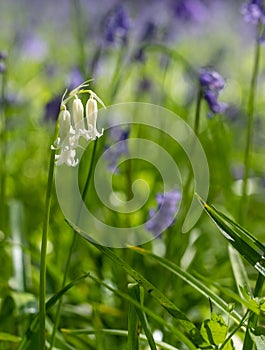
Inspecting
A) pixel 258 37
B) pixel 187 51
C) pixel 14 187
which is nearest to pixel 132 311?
pixel 258 37

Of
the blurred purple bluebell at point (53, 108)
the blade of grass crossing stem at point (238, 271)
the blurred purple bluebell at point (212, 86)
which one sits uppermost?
Result: the blurred purple bluebell at point (212, 86)

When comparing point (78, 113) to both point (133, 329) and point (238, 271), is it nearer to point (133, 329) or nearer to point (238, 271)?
point (133, 329)

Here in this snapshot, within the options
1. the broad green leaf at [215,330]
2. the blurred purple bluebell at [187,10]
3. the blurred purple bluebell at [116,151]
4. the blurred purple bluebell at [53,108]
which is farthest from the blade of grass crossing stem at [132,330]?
the blurred purple bluebell at [187,10]

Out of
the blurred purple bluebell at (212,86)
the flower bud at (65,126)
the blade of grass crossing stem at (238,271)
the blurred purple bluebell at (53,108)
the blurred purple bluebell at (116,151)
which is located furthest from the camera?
the blurred purple bluebell at (53,108)

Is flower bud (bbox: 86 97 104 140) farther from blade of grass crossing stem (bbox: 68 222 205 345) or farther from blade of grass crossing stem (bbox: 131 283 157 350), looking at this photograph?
blade of grass crossing stem (bbox: 131 283 157 350)

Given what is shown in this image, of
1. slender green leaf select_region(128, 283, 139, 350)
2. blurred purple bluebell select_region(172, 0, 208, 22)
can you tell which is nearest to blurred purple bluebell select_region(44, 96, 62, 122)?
blurred purple bluebell select_region(172, 0, 208, 22)

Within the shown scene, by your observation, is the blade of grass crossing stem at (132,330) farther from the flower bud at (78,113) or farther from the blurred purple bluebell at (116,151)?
the blurred purple bluebell at (116,151)

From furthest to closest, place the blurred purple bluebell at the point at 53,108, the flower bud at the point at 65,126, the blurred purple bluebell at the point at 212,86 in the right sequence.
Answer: the blurred purple bluebell at the point at 53,108
the blurred purple bluebell at the point at 212,86
the flower bud at the point at 65,126
